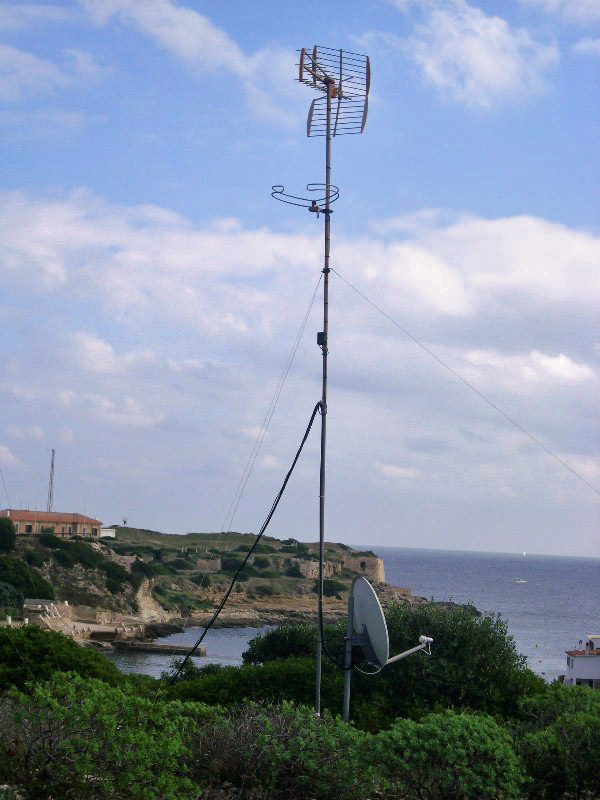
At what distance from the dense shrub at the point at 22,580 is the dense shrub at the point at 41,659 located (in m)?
43.2

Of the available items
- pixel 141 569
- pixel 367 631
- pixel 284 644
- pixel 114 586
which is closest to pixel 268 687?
pixel 367 631

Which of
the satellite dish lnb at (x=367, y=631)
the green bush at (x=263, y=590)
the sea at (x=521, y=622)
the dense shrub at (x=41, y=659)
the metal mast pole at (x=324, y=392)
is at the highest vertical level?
the metal mast pole at (x=324, y=392)

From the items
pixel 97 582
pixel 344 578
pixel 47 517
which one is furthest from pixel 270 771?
pixel 344 578

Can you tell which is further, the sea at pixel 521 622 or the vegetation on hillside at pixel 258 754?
the sea at pixel 521 622

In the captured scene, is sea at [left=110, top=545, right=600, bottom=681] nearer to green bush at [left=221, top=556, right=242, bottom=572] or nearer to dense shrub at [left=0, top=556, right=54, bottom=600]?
dense shrub at [left=0, top=556, right=54, bottom=600]

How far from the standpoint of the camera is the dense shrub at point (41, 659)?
14477 mm

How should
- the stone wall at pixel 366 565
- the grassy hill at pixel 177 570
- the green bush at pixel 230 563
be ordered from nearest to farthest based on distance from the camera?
the grassy hill at pixel 177 570, the green bush at pixel 230 563, the stone wall at pixel 366 565

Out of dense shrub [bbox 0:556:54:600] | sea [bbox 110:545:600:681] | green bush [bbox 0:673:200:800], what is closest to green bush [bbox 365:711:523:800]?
green bush [bbox 0:673:200:800]

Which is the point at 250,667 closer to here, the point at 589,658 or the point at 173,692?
the point at 173,692

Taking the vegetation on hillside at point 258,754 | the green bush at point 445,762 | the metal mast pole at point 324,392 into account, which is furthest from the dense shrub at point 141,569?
the green bush at point 445,762

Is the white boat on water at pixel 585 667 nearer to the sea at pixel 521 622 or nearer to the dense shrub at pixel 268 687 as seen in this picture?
the sea at pixel 521 622

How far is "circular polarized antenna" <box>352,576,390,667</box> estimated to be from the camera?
10651mm

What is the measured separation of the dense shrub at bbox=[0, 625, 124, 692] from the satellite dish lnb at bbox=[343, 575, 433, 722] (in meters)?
4.91

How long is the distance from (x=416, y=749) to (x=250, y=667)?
8393 mm
